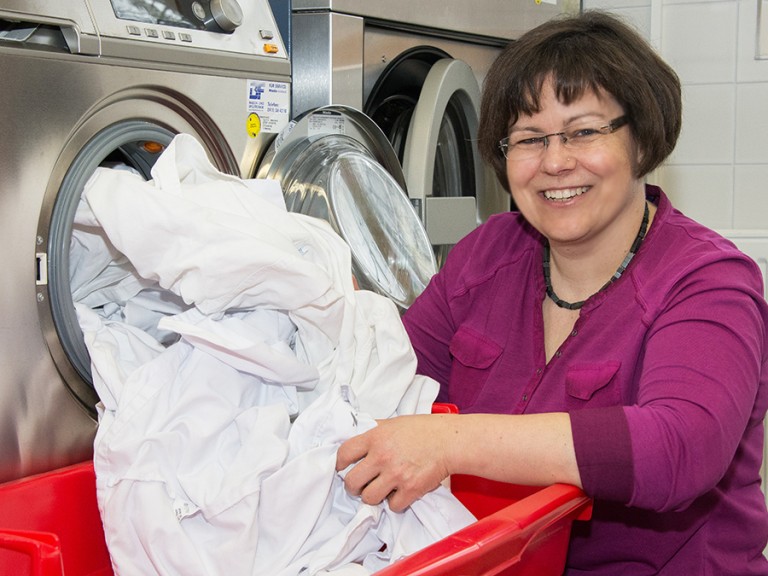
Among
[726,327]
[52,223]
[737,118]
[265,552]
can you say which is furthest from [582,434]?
[737,118]

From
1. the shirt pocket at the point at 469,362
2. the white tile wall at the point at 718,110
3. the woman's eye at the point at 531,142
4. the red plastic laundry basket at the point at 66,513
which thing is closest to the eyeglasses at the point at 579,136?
the woman's eye at the point at 531,142

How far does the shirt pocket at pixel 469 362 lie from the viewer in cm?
151

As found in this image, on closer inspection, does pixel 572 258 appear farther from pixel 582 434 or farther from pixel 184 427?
pixel 184 427

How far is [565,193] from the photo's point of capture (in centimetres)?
142

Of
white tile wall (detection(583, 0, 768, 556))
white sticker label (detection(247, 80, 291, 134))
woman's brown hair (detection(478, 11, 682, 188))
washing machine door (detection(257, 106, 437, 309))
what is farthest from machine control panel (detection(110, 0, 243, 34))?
white tile wall (detection(583, 0, 768, 556))

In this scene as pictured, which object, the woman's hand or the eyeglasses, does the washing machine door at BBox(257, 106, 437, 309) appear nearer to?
the eyeglasses

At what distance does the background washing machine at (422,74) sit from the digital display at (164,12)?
34cm

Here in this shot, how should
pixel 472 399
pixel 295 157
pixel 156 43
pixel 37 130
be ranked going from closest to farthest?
pixel 37 130
pixel 156 43
pixel 472 399
pixel 295 157

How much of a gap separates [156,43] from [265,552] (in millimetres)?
749

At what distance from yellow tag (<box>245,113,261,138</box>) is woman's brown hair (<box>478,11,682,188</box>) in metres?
0.39

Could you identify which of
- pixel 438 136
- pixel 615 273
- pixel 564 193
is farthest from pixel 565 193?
pixel 438 136

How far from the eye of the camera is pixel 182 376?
1.13 meters

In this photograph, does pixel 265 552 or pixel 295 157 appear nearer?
pixel 265 552

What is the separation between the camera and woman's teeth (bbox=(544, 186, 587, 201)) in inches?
55.7
